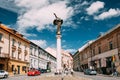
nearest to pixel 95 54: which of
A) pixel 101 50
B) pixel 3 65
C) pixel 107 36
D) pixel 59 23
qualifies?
pixel 101 50

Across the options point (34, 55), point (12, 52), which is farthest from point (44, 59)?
point (12, 52)

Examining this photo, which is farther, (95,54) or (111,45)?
(95,54)

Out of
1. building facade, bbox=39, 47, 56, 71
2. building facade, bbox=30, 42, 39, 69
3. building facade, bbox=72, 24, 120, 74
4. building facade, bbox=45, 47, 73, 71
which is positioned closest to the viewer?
building facade, bbox=72, 24, 120, 74

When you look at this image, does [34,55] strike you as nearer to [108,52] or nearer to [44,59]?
[44,59]

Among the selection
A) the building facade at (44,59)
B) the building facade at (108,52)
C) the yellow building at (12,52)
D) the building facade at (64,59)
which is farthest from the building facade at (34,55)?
the building facade at (108,52)

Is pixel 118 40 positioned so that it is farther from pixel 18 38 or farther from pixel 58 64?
pixel 18 38

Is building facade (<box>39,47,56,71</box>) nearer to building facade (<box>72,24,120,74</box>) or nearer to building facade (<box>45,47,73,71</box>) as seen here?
building facade (<box>45,47,73,71</box>)

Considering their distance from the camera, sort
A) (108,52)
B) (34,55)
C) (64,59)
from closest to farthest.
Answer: (108,52) → (64,59) → (34,55)

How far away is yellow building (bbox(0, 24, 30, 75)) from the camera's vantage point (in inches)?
1975

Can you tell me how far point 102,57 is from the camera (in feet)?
198

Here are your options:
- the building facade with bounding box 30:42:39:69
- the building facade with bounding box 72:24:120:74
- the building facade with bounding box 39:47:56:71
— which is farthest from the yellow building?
the building facade with bounding box 39:47:56:71

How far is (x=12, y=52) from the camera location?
56.0 meters

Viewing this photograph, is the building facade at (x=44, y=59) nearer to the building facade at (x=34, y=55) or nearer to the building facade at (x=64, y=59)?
the building facade at (x=34, y=55)

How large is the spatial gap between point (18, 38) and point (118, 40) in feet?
82.9
